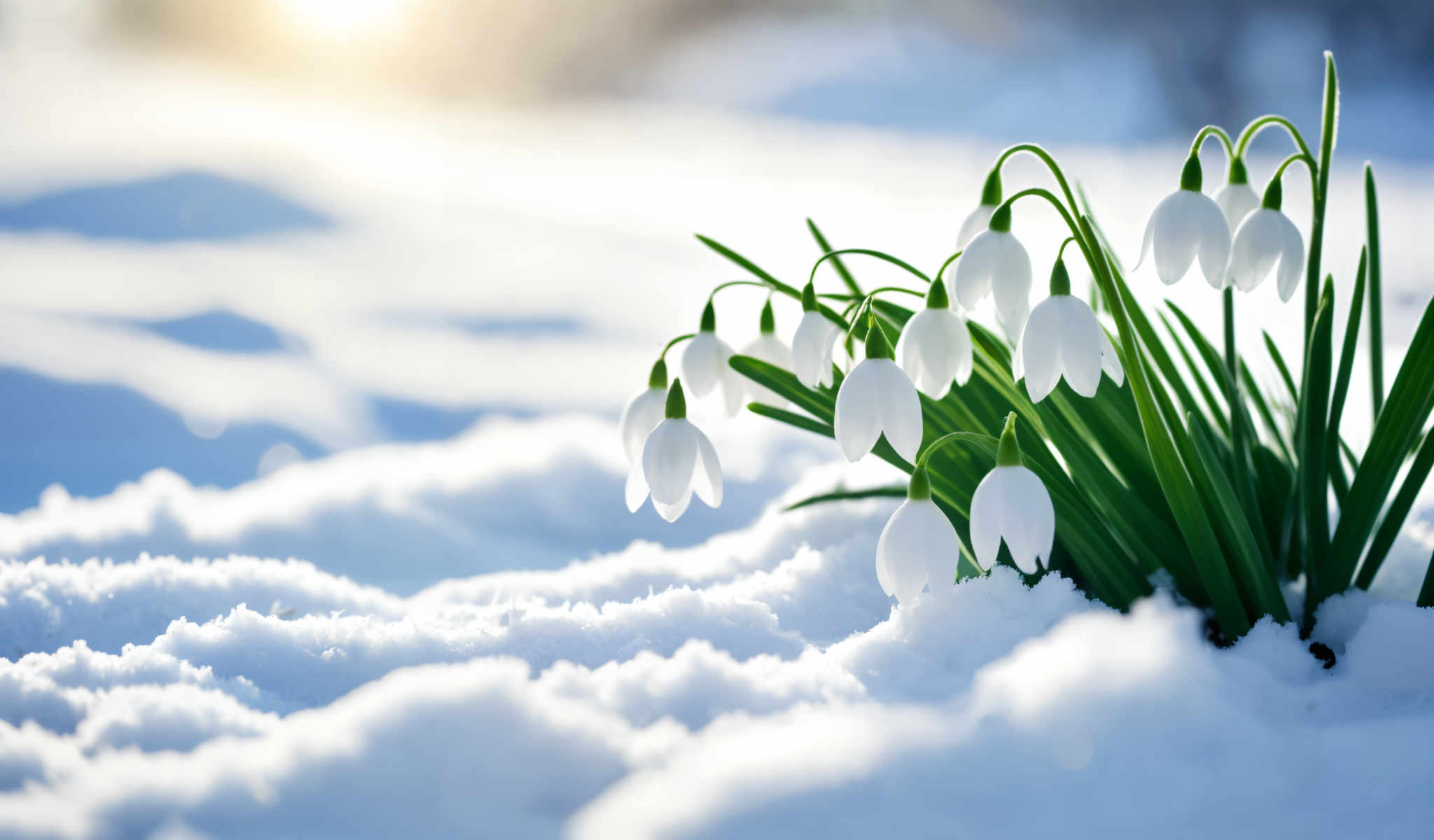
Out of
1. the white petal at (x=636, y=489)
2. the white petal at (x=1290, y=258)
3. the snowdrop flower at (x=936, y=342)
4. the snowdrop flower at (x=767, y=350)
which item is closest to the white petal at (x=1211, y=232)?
the white petal at (x=1290, y=258)

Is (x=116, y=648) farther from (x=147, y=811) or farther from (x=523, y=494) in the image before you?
(x=523, y=494)

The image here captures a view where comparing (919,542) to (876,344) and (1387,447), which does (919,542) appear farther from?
(1387,447)

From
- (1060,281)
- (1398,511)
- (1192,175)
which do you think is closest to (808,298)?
(1060,281)

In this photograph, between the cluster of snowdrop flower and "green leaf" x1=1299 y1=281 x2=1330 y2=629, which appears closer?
the cluster of snowdrop flower

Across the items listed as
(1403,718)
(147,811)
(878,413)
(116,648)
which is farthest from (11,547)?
(1403,718)

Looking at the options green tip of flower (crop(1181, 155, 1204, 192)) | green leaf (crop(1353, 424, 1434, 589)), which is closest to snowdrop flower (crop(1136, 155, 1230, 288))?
green tip of flower (crop(1181, 155, 1204, 192))

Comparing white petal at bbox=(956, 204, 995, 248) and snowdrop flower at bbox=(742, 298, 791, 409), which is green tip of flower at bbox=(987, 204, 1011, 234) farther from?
snowdrop flower at bbox=(742, 298, 791, 409)
